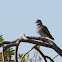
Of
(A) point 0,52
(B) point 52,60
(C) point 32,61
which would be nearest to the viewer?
(A) point 0,52

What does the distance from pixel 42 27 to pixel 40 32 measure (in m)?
0.39

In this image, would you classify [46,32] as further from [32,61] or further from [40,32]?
[32,61]

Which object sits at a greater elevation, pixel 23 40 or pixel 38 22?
pixel 38 22

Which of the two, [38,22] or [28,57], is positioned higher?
[38,22]

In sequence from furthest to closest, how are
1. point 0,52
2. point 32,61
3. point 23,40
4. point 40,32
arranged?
1. point 40,32
2. point 32,61
3. point 0,52
4. point 23,40

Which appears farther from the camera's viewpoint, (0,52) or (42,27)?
(42,27)

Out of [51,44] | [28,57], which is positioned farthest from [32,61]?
[51,44]

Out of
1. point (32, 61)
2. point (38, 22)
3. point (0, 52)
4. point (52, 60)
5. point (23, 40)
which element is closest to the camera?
point (23, 40)

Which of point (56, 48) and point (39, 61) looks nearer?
point (56, 48)

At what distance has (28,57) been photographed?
5.88 metres

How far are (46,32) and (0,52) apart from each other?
7.48 metres

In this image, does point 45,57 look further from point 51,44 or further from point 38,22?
point 38,22

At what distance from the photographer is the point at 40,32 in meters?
10.5

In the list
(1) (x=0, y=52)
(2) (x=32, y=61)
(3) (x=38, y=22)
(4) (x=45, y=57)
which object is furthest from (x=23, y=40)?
(3) (x=38, y=22)
